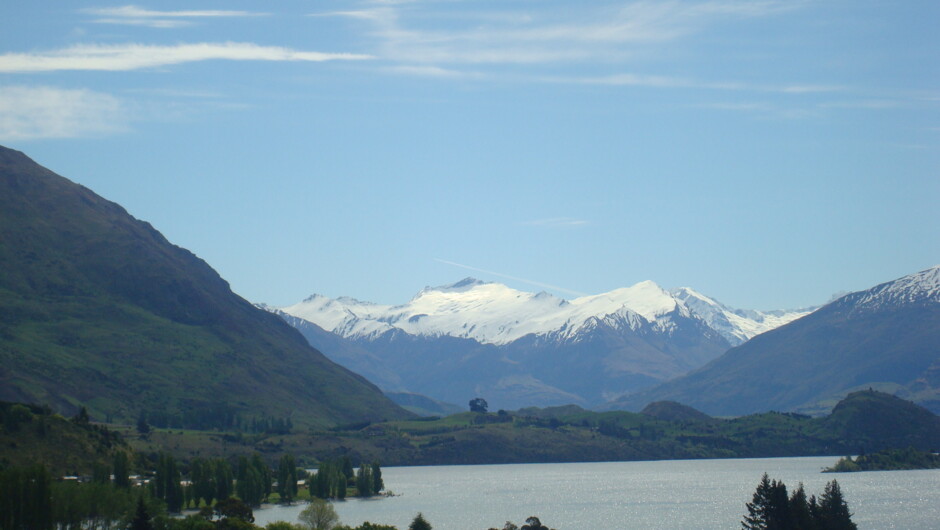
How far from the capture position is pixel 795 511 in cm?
12581

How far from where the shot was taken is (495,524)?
635 feet

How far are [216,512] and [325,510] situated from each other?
27898 mm

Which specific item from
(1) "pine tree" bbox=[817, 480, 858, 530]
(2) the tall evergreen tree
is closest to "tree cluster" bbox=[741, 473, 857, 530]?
(1) "pine tree" bbox=[817, 480, 858, 530]

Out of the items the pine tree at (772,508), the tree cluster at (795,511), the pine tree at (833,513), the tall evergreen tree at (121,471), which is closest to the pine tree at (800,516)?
the tree cluster at (795,511)

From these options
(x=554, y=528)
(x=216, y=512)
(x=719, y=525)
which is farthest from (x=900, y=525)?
(x=216, y=512)

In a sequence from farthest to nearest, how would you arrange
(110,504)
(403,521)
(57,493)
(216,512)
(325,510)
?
1. (403,521)
2. (216,512)
3. (325,510)
4. (110,504)
5. (57,493)

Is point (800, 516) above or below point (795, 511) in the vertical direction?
below

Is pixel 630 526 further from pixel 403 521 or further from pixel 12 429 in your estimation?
pixel 12 429

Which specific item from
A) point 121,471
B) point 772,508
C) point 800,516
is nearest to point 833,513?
point 772,508

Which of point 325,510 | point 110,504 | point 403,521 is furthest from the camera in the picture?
point 403,521

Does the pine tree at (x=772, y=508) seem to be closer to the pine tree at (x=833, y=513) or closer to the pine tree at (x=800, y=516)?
the pine tree at (x=800, y=516)

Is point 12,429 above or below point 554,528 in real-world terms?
above

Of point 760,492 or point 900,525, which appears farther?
point 900,525

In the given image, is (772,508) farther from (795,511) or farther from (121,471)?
(121,471)
